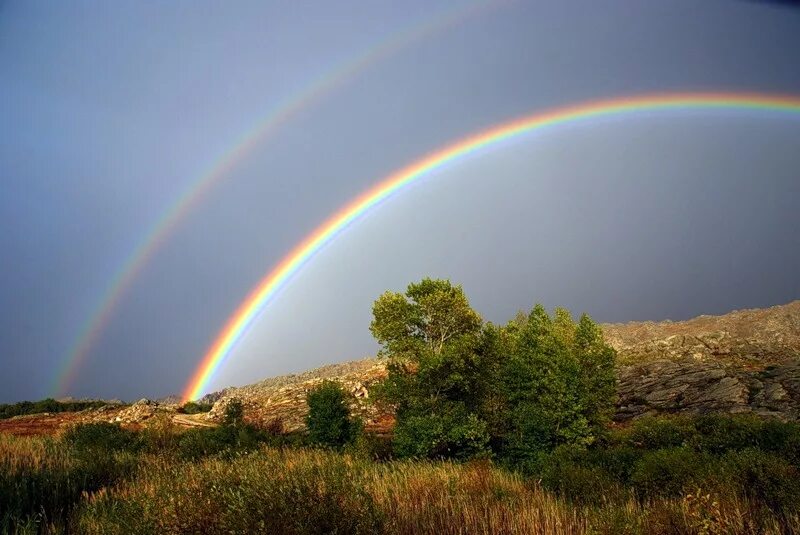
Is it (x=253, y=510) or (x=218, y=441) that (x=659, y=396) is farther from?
(x=253, y=510)

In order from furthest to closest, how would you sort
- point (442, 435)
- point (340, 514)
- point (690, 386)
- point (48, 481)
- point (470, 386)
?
1. point (690, 386)
2. point (470, 386)
3. point (442, 435)
4. point (48, 481)
5. point (340, 514)

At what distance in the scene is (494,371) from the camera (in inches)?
1273

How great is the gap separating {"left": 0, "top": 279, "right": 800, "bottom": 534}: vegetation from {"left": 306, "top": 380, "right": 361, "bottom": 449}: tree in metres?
0.10

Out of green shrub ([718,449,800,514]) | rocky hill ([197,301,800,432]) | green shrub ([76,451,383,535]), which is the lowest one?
rocky hill ([197,301,800,432])

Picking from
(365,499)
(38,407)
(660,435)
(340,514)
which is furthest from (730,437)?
(38,407)

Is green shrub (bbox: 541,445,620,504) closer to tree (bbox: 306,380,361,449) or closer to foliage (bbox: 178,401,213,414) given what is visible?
tree (bbox: 306,380,361,449)

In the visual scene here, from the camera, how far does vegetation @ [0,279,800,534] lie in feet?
21.5

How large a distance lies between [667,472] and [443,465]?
8.43 m

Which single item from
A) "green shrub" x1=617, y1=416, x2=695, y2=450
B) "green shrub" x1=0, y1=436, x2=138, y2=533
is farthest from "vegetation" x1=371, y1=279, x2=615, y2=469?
"green shrub" x1=0, y1=436, x2=138, y2=533

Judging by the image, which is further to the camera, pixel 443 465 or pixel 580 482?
pixel 580 482

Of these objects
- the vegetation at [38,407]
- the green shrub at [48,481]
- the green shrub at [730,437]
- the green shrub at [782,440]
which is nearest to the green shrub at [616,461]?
the green shrub at [730,437]

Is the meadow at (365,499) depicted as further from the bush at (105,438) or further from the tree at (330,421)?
the tree at (330,421)

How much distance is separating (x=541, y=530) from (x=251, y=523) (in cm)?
385

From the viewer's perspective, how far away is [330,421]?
3131cm
